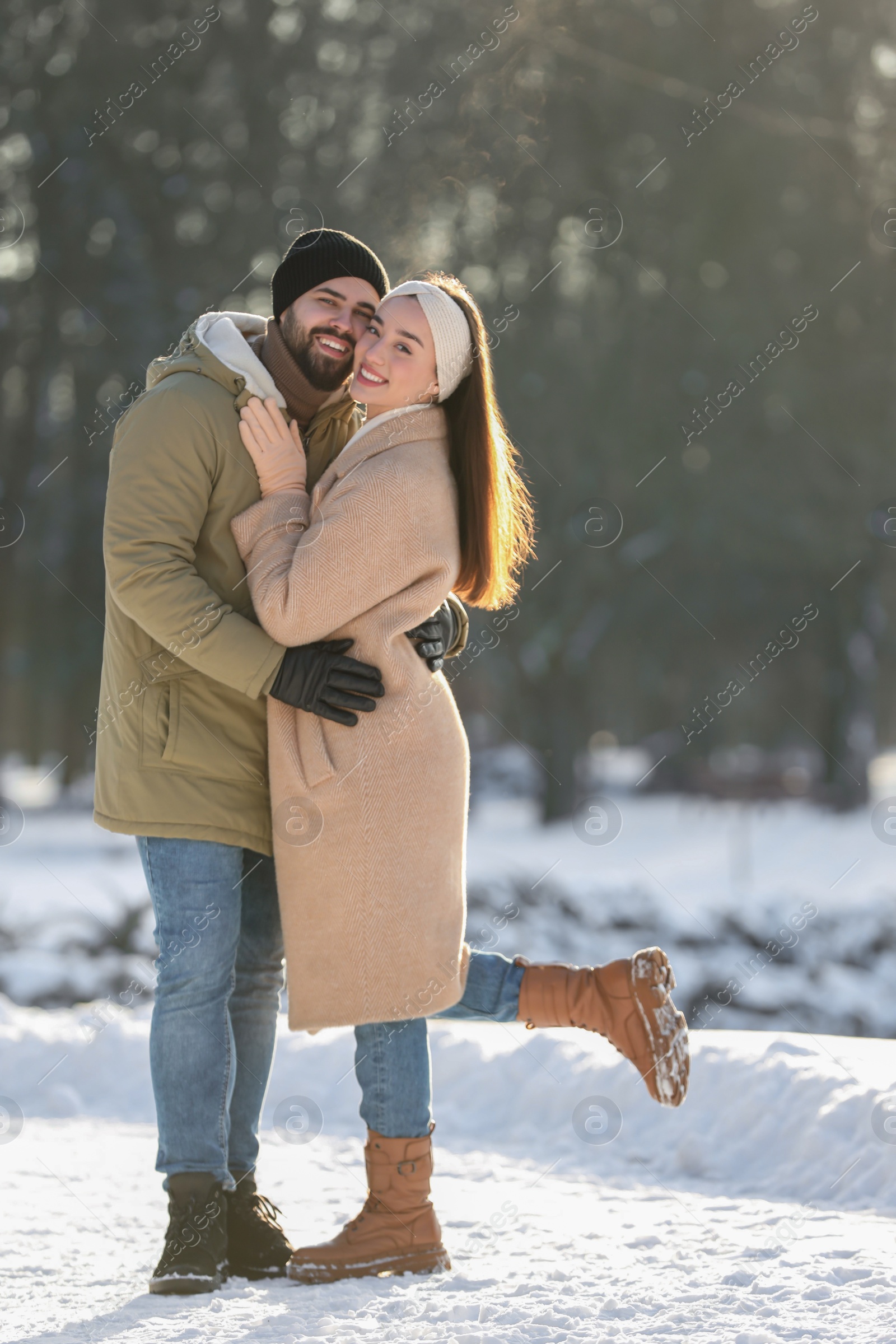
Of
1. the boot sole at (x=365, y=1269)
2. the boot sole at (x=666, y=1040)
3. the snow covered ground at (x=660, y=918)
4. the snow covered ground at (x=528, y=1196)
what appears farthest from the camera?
the snow covered ground at (x=660, y=918)

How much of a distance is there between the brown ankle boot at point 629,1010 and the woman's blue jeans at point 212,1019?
0.07 m

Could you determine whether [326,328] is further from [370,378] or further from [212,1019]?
[212,1019]

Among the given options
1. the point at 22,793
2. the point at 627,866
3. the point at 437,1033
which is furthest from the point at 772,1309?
the point at 22,793

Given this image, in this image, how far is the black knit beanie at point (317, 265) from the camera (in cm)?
342

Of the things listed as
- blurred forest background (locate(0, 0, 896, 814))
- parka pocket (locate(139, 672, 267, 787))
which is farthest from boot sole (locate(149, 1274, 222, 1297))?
blurred forest background (locate(0, 0, 896, 814))

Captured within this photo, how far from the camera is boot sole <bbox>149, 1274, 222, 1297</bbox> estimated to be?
10.1ft

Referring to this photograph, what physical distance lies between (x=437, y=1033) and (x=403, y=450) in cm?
268

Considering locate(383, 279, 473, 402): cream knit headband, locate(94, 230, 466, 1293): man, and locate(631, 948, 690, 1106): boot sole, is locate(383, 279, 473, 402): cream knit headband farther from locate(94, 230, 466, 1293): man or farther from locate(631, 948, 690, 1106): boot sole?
locate(631, 948, 690, 1106): boot sole

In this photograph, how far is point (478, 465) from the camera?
131 inches

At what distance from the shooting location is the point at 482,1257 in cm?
339

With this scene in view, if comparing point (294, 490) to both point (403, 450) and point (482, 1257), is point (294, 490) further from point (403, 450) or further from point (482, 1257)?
point (482, 1257)

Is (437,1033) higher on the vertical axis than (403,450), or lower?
lower

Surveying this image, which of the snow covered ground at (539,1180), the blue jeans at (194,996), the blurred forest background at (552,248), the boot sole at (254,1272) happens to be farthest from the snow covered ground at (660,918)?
the blue jeans at (194,996)

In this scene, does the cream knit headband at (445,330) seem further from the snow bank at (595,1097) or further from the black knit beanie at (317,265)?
the snow bank at (595,1097)
